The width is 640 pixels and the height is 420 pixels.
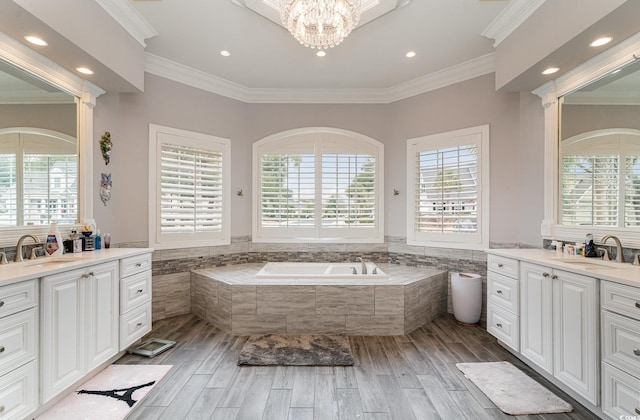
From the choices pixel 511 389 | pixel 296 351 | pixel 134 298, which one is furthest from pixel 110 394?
pixel 511 389

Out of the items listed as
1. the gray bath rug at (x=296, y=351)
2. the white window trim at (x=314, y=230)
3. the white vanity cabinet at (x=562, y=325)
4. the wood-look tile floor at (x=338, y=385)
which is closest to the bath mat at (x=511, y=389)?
the wood-look tile floor at (x=338, y=385)

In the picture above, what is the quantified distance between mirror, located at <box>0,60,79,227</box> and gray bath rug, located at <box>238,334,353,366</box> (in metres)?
2.09

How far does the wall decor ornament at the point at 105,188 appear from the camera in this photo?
3.01 meters

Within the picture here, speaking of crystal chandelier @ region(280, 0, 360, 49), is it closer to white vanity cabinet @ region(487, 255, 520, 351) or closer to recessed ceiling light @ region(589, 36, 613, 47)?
recessed ceiling light @ region(589, 36, 613, 47)

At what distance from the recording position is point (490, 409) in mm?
1942

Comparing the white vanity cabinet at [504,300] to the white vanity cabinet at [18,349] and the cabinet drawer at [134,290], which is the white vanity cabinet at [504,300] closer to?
the cabinet drawer at [134,290]

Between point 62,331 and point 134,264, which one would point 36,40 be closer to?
point 134,264

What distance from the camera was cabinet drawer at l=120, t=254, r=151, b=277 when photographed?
2.50 metres

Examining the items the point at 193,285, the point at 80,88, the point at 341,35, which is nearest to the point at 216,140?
the point at 80,88

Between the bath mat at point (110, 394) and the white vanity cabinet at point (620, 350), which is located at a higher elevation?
the white vanity cabinet at point (620, 350)

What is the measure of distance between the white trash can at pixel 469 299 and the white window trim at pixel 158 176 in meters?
3.04

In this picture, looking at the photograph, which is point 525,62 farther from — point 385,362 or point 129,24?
point 129,24

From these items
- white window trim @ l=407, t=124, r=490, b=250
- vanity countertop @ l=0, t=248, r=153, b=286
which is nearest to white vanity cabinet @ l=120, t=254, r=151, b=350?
vanity countertop @ l=0, t=248, r=153, b=286

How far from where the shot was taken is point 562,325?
203 centimetres
